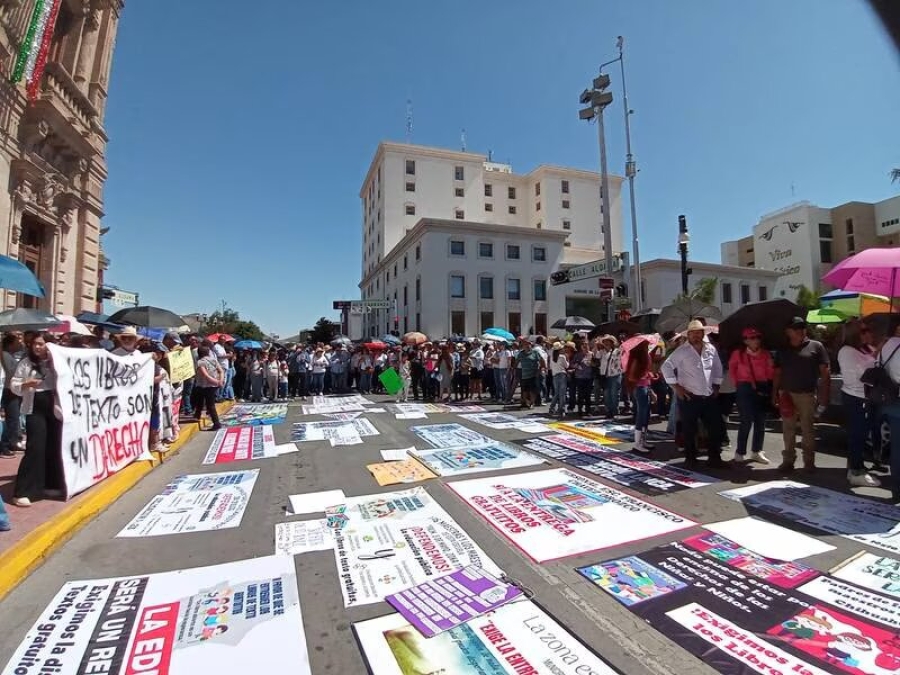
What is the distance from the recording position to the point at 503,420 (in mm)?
10203

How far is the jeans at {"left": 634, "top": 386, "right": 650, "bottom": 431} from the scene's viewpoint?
268 inches

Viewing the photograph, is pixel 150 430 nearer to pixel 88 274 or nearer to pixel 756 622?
pixel 756 622

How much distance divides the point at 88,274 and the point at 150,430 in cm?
1202

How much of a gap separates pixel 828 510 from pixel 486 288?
37.2m

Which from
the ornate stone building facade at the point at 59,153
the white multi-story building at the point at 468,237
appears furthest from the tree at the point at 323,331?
the ornate stone building facade at the point at 59,153

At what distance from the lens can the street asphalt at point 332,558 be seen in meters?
2.42

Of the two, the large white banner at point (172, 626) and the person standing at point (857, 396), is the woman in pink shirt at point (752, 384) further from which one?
the large white banner at point (172, 626)

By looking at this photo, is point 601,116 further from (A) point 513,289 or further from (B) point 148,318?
(A) point 513,289

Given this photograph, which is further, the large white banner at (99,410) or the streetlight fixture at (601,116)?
the streetlight fixture at (601,116)

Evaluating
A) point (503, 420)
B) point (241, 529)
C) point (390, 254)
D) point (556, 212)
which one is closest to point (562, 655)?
point (241, 529)

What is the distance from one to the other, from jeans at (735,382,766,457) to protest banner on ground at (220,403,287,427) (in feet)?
29.5

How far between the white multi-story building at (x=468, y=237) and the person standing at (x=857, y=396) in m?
34.2

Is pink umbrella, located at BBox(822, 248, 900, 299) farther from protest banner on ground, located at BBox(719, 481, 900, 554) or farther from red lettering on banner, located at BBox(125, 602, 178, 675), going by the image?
red lettering on banner, located at BBox(125, 602, 178, 675)

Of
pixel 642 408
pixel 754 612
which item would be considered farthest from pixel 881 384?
Answer: pixel 754 612
